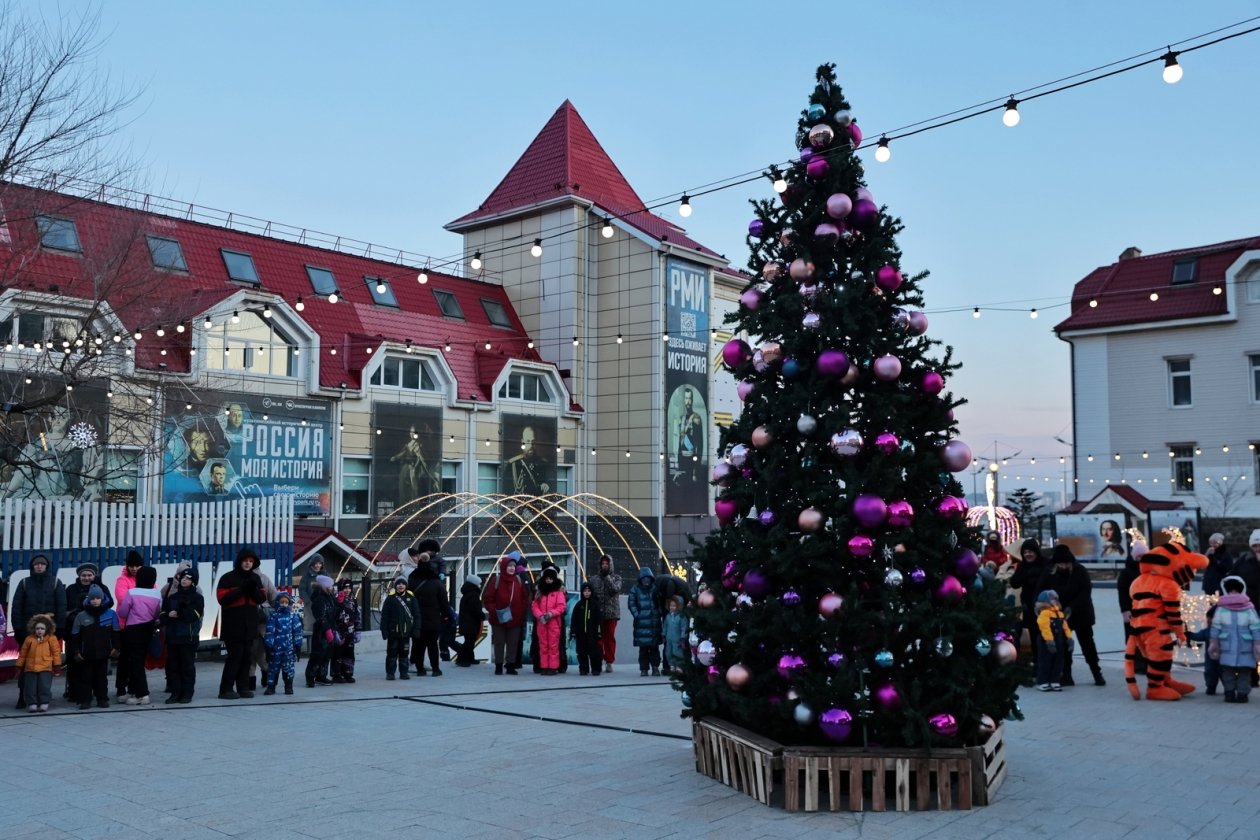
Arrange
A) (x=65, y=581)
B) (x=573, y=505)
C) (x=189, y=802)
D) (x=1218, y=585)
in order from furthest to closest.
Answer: (x=573, y=505) < (x=65, y=581) < (x=1218, y=585) < (x=189, y=802)

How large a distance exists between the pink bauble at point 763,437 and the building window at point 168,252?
25.1 metres

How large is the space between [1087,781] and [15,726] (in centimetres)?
944

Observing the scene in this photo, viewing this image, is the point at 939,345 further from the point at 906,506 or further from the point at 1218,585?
the point at 1218,585

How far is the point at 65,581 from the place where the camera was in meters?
13.5

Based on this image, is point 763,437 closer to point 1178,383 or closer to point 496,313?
point 496,313

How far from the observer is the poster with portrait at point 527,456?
35.2 meters

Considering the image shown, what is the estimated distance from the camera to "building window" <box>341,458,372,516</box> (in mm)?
30681

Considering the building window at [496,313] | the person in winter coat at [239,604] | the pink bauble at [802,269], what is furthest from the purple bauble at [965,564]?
the building window at [496,313]

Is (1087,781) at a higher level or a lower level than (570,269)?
lower

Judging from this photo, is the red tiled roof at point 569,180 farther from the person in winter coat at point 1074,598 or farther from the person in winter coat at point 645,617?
the person in winter coat at point 1074,598

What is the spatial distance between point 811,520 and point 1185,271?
124ft

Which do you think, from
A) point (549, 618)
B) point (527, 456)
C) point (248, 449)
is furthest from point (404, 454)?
point (549, 618)

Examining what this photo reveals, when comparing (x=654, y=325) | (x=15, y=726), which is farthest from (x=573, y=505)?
(x=15, y=726)

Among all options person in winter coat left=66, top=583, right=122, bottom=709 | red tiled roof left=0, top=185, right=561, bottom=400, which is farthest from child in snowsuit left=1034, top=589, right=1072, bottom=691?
red tiled roof left=0, top=185, right=561, bottom=400
